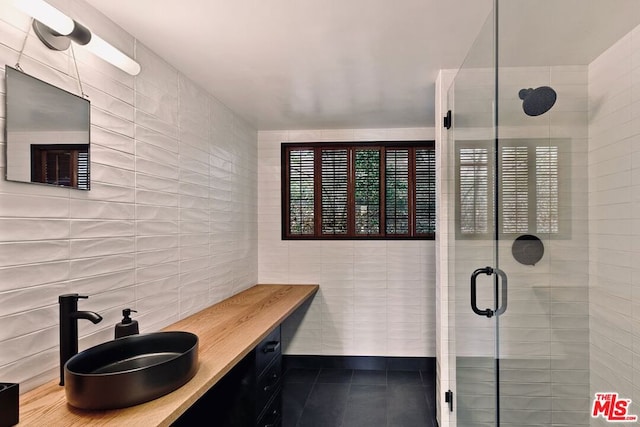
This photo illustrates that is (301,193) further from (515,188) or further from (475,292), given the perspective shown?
(515,188)

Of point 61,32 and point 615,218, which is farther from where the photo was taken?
point 61,32

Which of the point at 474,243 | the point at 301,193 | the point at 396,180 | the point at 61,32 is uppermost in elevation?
the point at 61,32

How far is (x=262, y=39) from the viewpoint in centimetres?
208

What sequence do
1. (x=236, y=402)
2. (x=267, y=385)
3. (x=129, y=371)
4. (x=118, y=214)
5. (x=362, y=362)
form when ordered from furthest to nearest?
(x=362, y=362), (x=267, y=385), (x=236, y=402), (x=118, y=214), (x=129, y=371)

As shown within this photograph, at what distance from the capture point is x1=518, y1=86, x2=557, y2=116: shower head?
1.34 metres

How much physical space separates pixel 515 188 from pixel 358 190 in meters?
2.59

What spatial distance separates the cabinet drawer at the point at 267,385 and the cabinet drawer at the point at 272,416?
0.05m

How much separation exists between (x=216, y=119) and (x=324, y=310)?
6.77 ft

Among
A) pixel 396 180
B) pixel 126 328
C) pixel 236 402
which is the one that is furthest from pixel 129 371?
pixel 396 180

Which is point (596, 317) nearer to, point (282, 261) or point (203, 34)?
point (203, 34)

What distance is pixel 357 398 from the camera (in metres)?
3.39

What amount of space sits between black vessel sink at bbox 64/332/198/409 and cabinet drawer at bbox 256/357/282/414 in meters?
0.71

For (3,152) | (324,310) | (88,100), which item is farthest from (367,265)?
(3,152)

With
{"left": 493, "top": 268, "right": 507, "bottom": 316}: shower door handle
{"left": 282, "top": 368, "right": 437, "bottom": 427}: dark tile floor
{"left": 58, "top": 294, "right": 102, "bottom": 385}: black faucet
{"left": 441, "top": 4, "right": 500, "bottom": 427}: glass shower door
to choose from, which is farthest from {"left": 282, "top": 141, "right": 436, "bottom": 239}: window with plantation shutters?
{"left": 58, "top": 294, "right": 102, "bottom": 385}: black faucet
